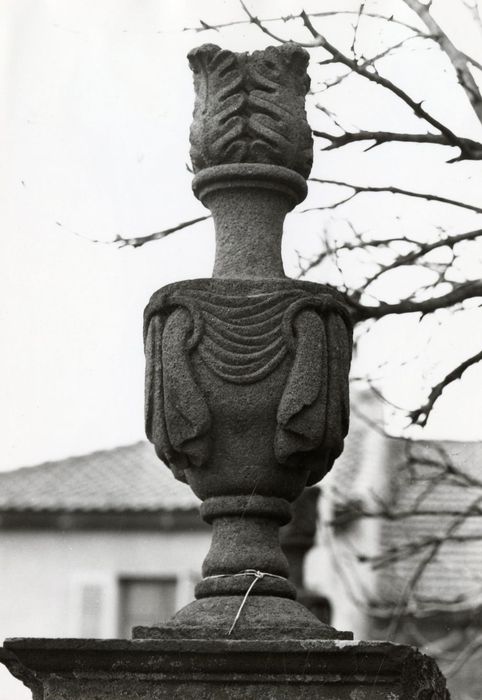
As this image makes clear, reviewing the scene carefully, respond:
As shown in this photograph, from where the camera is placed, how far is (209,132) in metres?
5.33

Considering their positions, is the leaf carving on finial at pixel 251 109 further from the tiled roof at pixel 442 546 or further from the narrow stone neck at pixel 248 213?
the tiled roof at pixel 442 546

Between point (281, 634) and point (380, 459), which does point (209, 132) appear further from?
point (380, 459)

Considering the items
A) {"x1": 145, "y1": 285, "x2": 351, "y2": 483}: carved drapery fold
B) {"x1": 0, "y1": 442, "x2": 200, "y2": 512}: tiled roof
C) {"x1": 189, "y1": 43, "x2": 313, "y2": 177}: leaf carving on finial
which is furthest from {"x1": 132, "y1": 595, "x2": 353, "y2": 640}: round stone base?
{"x1": 0, "y1": 442, "x2": 200, "y2": 512}: tiled roof

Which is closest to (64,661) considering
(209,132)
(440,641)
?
(209,132)

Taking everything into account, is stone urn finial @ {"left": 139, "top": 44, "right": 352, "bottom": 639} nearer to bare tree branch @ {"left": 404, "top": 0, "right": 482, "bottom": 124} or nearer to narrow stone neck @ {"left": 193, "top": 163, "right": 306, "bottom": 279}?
narrow stone neck @ {"left": 193, "top": 163, "right": 306, "bottom": 279}

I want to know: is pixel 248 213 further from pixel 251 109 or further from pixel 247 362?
pixel 247 362

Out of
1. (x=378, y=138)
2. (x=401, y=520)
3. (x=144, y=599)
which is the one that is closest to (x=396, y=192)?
(x=378, y=138)

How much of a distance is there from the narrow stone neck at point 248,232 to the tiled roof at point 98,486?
15.6 metres

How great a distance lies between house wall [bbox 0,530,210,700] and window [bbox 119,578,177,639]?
11cm

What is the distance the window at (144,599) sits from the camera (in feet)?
73.6

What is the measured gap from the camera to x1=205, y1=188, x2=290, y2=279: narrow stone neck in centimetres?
525

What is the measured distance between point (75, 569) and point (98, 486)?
168 centimetres

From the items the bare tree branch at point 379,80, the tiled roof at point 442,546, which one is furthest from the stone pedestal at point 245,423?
the tiled roof at point 442,546

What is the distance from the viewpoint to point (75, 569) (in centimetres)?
2298
